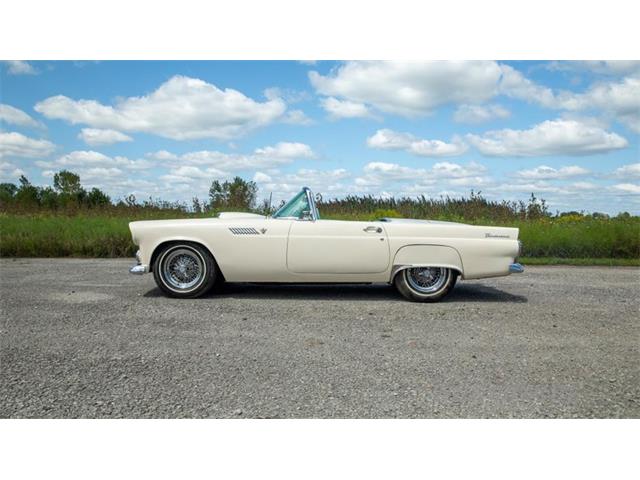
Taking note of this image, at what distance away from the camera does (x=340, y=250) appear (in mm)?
5672

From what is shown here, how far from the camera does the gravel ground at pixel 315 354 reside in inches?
111

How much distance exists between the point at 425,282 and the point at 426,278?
51mm

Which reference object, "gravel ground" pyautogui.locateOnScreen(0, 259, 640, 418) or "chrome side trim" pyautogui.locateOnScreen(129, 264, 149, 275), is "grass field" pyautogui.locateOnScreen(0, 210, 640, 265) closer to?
"gravel ground" pyautogui.locateOnScreen(0, 259, 640, 418)

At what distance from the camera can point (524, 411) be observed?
276cm

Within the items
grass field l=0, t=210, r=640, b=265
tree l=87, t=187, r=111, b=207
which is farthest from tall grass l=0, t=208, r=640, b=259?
tree l=87, t=187, r=111, b=207

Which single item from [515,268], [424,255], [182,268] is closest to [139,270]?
[182,268]

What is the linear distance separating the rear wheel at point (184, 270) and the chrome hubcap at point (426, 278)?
241cm

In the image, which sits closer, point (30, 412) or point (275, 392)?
point (30, 412)

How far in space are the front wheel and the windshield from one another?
4.70 feet

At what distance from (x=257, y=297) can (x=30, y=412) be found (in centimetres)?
335

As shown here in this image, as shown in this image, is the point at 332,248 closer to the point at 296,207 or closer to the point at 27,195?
the point at 296,207
